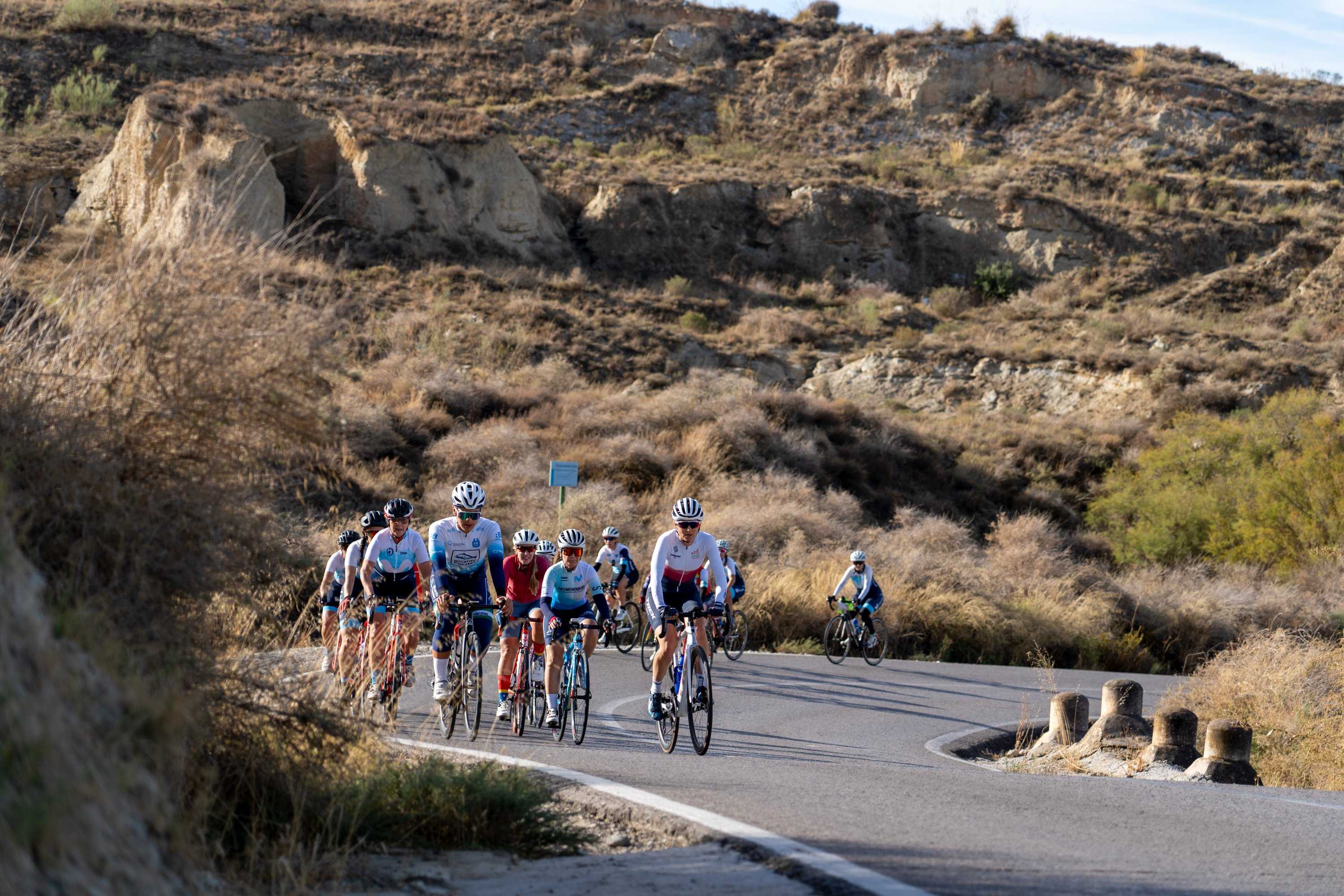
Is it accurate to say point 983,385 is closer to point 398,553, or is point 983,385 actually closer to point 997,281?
point 997,281

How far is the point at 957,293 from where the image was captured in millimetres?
49562

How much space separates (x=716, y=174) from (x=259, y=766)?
162 feet

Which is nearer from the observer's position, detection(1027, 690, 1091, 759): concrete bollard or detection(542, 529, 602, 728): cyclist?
detection(542, 529, 602, 728): cyclist

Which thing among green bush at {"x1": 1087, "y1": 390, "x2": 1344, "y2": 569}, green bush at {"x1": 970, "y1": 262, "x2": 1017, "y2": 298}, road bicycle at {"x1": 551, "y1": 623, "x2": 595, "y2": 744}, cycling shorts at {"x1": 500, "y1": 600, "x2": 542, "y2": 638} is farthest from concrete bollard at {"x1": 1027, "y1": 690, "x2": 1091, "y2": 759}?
green bush at {"x1": 970, "y1": 262, "x2": 1017, "y2": 298}

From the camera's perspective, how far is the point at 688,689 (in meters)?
10.3

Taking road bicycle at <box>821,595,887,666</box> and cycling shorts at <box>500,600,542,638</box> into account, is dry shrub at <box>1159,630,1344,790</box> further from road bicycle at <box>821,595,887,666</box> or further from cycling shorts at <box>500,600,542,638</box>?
cycling shorts at <box>500,600,542,638</box>

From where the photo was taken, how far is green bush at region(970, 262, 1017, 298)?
164 ft

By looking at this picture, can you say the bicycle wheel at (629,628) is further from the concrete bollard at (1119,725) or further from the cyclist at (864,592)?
the concrete bollard at (1119,725)

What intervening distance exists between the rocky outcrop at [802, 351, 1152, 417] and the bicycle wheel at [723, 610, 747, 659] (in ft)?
78.5

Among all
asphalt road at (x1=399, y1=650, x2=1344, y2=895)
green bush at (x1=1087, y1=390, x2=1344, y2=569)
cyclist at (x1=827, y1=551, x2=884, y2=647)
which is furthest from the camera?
green bush at (x1=1087, y1=390, x2=1344, y2=569)

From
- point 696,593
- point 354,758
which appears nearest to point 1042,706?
point 696,593

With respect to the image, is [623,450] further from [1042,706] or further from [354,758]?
[354,758]

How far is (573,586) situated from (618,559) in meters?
6.10

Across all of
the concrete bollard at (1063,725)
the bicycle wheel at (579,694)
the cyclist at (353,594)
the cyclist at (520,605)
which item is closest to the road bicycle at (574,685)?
the bicycle wheel at (579,694)
